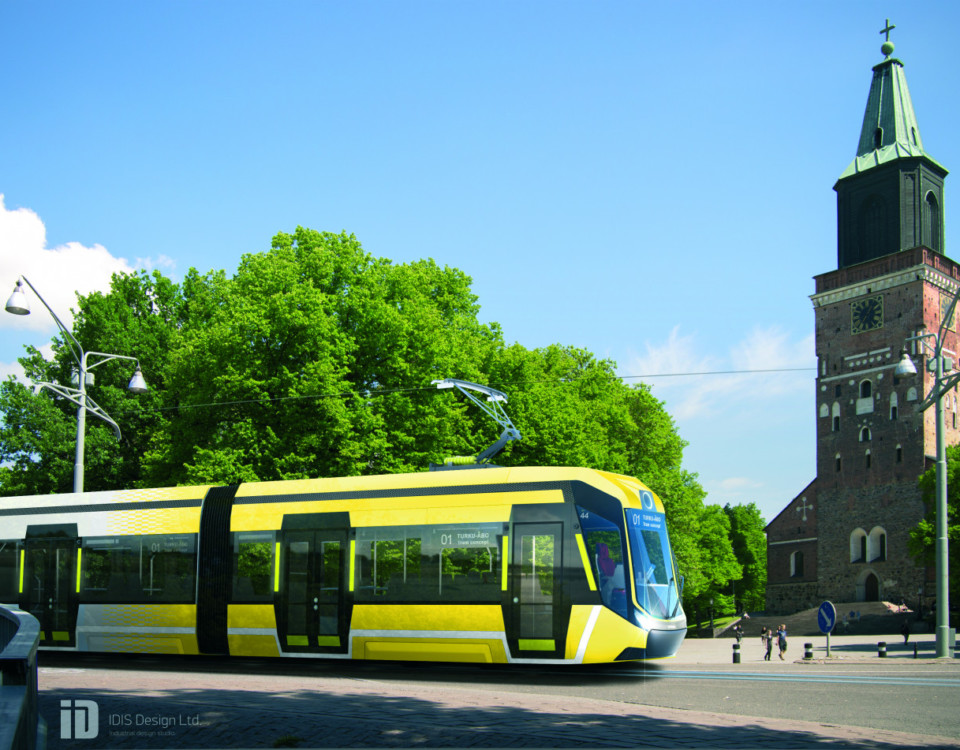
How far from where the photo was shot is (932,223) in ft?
229

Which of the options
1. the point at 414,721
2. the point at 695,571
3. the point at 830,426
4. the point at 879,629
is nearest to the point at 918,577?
the point at 879,629

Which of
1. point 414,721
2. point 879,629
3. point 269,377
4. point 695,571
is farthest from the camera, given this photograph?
point 879,629

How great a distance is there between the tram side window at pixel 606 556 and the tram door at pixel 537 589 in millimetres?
449

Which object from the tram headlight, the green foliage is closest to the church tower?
the green foliage

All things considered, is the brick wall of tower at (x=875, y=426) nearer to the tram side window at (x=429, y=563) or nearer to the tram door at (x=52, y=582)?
the tram side window at (x=429, y=563)

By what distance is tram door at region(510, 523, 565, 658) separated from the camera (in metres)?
14.4

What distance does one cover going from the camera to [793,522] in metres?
80.0

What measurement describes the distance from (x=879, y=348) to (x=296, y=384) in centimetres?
5491

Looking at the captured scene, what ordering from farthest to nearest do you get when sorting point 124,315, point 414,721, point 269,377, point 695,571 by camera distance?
point 695,571
point 124,315
point 269,377
point 414,721

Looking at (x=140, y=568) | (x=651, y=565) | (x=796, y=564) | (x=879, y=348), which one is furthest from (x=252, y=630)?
(x=796, y=564)

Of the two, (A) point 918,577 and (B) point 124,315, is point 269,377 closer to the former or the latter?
(B) point 124,315

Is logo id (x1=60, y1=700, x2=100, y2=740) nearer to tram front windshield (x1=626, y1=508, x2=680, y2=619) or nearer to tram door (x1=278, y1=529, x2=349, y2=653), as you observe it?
tram door (x1=278, y1=529, x2=349, y2=653)

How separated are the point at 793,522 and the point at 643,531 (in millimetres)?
69943

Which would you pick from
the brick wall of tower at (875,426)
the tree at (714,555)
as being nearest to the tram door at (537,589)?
the tree at (714,555)
